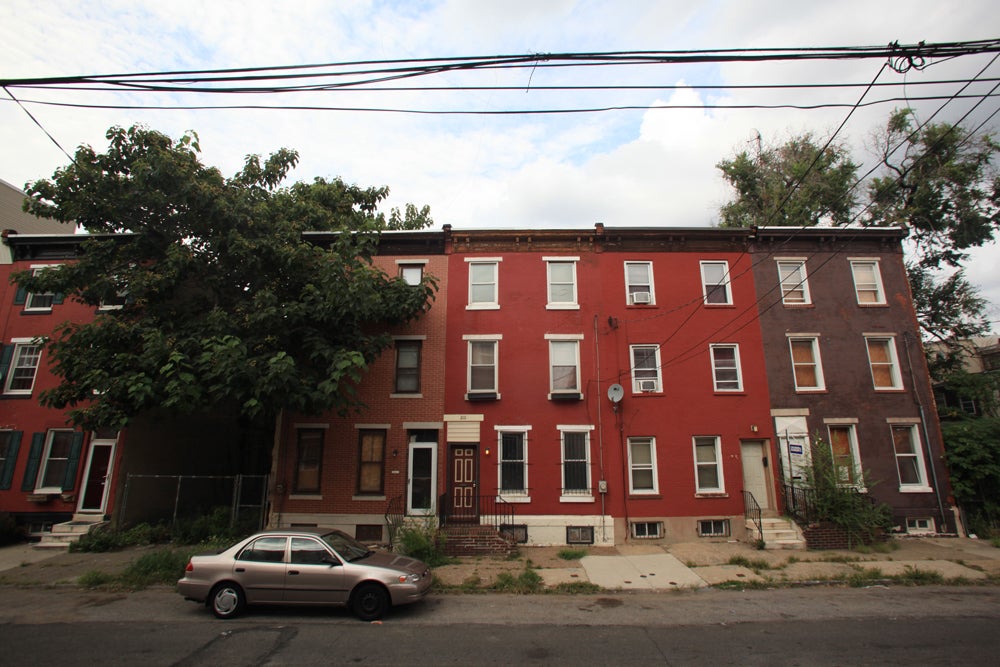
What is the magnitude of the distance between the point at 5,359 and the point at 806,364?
26.7 m

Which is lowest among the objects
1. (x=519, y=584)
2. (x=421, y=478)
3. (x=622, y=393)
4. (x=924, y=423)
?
(x=519, y=584)

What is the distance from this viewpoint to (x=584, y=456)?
14609 mm

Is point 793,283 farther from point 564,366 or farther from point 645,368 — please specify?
point 564,366

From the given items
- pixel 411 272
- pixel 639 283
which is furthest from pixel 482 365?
pixel 639 283

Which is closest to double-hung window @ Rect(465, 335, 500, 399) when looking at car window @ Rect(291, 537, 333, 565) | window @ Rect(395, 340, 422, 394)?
window @ Rect(395, 340, 422, 394)

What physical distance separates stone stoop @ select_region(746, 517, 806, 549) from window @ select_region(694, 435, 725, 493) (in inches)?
58.2

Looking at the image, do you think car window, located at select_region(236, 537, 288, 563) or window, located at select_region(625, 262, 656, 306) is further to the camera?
window, located at select_region(625, 262, 656, 306)

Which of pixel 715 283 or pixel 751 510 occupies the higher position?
pixel 715 283

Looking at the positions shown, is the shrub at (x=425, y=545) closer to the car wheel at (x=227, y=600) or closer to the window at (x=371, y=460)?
the window at (x=371, y=460)

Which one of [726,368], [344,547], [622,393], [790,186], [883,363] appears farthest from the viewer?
[790,186]

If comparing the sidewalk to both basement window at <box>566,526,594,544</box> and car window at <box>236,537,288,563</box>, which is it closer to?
basement window at <box>566,526,594,544</box>

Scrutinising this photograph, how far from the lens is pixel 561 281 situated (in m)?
16.0

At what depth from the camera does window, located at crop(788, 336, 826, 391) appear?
50.4 ft

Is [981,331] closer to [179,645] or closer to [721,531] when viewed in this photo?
[721,531]
